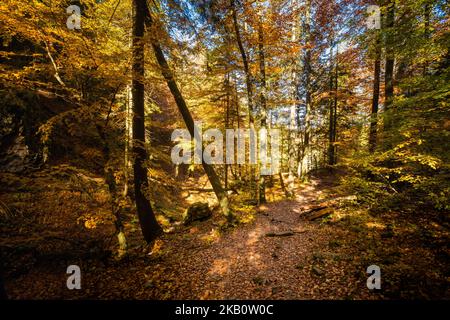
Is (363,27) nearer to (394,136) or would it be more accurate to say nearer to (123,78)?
(394,136)

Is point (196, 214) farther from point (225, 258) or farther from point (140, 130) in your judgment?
point (140, 130)

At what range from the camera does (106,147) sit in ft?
21.9

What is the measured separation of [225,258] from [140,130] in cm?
569

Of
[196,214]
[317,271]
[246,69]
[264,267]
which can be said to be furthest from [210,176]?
[246,69]

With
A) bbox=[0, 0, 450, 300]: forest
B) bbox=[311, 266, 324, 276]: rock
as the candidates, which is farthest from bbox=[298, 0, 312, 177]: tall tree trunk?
bbox=[311, 266, 324, 276]: rock

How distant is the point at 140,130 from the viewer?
7.55 meters

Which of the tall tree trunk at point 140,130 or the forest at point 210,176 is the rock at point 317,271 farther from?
the tall tree trunk at point 140,130

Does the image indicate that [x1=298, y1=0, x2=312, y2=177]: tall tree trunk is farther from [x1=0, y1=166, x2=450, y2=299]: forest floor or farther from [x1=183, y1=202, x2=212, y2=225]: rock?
[x1=183, y1=202, x2=212, y2=225]: rock

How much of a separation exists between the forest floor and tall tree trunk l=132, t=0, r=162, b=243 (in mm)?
1008

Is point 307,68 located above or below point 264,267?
above

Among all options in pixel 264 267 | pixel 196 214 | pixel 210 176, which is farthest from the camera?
pixel 196 214

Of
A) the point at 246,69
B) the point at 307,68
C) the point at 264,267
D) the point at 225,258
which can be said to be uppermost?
the point at 307,68

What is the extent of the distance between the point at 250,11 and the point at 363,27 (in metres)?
5.58
